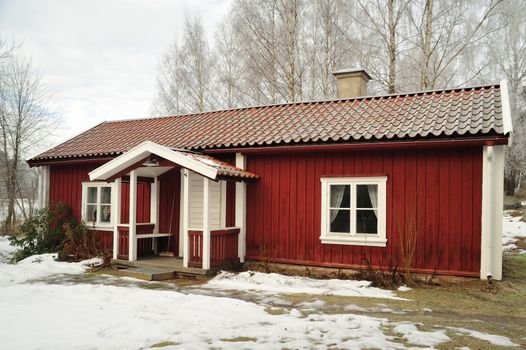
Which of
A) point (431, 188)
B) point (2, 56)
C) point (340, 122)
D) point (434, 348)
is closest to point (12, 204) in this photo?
point (2, 56)

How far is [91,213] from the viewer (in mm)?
12797

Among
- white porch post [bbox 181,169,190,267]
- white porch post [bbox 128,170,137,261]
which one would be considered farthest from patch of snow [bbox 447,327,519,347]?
white porch post [bbox 128,170,137,261]

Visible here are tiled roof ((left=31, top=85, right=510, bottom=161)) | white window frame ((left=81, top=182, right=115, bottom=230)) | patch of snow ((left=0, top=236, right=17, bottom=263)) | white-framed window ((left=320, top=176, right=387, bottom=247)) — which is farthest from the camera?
patch of snow ((left=0, top=236, right=17, bottom=263))

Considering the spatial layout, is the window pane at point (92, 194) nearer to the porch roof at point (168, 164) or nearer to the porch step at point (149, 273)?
the porch roof at point (168, 164)

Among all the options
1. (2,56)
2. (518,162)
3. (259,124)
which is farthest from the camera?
(518,162)

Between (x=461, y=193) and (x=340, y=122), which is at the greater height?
(x=340, y=122)

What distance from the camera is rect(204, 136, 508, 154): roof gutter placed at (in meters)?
8.10

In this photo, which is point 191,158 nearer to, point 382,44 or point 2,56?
point 2,56

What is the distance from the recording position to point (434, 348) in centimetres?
493

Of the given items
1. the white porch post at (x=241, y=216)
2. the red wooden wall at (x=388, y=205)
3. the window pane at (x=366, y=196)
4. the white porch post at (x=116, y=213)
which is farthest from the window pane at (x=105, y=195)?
the window pane at (x=366, y=196)

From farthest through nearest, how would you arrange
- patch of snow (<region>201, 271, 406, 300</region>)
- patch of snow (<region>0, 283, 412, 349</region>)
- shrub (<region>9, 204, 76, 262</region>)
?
shrub (<region>9, 204, 76, 262</region>) < patch of snow (<region>201, 271, 406, 300</region>) < patch of snow (<region>0, 283, 412, 349</region>)

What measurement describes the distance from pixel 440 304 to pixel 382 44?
562 inches

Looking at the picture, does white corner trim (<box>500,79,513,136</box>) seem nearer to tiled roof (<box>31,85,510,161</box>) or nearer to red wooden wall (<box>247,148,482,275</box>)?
tiled roof (<box>31,85,510,161</box>)

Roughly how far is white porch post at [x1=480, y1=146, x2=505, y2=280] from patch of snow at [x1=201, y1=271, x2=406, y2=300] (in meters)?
1.95
